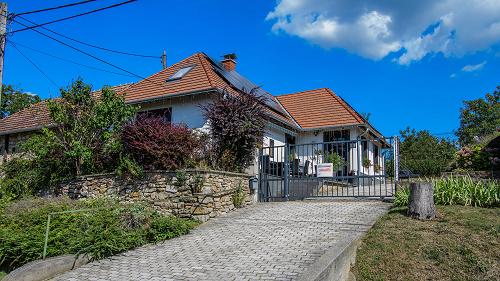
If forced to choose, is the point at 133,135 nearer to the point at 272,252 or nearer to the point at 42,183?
the point at 42,183

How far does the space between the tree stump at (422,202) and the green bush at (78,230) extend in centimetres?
482

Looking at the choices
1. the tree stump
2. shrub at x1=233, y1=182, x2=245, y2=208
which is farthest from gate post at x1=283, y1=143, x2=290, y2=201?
the tree stump

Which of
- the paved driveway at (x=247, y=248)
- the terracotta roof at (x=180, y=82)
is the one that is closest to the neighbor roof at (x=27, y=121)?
the terracotta roof at (x=180, y=82)

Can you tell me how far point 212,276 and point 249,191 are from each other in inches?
270

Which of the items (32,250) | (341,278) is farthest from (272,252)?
(32,250)

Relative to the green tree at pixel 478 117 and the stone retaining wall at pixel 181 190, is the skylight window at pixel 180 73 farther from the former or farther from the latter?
the green tree at pixel 478 117

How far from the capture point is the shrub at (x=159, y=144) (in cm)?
1159

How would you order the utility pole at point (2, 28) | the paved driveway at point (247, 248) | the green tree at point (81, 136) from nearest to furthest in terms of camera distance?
the paved driveway at point (247, 248) → the utility pole at point (2, 28) → the green tree at point (81, 136)

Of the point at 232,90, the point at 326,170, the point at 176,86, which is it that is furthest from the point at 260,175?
the point at 176,86

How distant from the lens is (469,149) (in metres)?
16.3

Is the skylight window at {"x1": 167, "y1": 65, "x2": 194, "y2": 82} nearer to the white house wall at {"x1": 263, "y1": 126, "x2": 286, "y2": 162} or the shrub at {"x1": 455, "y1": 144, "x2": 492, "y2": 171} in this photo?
the white house wall at {"x1": 263, "y1": 126, "x2": 286, "y2": 162}

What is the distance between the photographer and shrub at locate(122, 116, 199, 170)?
38.0ft

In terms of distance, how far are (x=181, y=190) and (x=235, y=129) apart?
8.22ft

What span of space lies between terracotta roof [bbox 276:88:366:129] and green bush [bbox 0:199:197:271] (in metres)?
10.7
